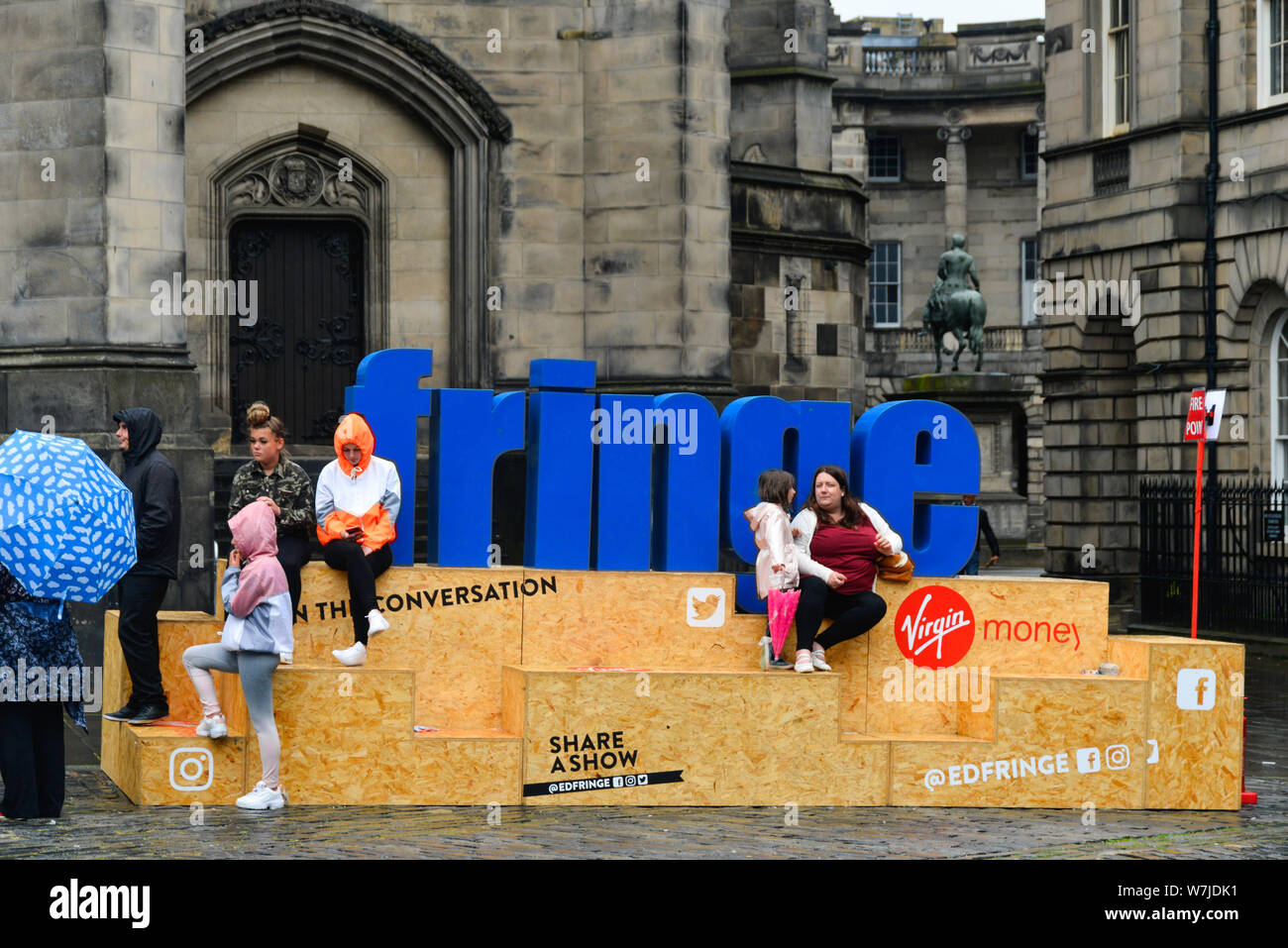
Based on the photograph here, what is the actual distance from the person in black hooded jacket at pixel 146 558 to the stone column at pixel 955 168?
5237 centimetres

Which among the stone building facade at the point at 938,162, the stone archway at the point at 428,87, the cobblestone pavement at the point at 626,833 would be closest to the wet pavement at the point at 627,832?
the cobblestone pavement at the point at 626,833

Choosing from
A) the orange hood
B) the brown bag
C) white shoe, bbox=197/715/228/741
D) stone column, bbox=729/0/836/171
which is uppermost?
stone column, bbox=729/0/836/171

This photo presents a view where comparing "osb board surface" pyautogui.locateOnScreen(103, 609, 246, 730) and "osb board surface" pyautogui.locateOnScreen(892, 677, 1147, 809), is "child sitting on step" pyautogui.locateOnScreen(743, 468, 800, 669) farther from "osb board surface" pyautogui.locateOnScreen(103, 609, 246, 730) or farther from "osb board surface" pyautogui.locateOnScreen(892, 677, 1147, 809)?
"osb board surface" pyautogui.locateOnScreen(103, 609, 246, 730)

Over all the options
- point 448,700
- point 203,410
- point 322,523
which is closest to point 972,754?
point 448,700

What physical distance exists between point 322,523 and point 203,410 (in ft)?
29.9

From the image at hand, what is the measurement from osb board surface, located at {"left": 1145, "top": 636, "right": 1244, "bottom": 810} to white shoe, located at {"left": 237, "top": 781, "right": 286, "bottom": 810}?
5154mm

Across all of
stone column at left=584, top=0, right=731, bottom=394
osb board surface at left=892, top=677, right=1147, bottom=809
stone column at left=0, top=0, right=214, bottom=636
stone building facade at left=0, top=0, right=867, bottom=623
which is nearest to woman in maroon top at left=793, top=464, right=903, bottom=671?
osb board surface at left=892, top=677, right=1147, bottom=809

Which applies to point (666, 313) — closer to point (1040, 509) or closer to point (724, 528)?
point (724, 528)

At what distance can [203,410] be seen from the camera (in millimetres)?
20125

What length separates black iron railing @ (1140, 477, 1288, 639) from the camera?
2280cm

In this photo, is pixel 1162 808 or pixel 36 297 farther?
pixel 36 297

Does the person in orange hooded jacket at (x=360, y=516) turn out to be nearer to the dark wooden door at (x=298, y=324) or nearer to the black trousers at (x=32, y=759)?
the black trousers at (x=32, y=759)

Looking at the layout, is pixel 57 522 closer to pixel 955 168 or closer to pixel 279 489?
pixel 279 489

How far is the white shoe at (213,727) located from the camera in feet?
34.4
